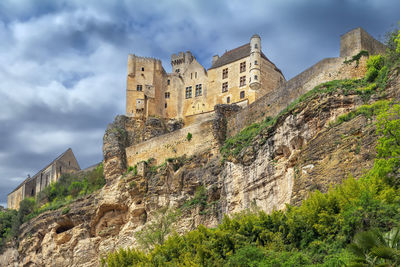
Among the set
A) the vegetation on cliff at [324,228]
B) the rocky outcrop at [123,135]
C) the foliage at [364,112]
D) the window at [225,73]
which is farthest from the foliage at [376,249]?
the window at [225,73]

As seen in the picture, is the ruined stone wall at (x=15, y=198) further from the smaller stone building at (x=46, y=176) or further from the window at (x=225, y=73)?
the window at (x=225, y=73)

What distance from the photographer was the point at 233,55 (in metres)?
59.3

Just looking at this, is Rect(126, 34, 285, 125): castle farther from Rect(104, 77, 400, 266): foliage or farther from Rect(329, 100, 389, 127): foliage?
Rect(104, 77, 400, 266): foliage

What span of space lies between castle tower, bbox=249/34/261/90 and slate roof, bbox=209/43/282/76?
885mm

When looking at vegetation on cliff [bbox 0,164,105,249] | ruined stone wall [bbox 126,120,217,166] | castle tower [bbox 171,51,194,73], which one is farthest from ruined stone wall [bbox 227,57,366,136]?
castle tower [bbox 171,51,194,73]

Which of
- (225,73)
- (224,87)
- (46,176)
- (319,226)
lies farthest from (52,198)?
(319,226)

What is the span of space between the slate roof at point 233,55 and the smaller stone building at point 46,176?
21.3m

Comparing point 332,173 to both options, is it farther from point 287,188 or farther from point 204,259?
point 204,259

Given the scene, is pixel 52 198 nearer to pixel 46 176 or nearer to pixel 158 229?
pixel 46 176

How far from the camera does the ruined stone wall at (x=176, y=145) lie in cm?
4509

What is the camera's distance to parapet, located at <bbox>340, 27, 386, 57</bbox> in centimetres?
3548

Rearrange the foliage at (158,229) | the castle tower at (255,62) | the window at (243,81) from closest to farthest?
1. the foliage at (158,229)
2. the castle tower at (255,62)
3. the window at (243,81)

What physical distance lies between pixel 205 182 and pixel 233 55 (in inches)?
851

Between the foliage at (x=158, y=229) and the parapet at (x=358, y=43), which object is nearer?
the parapet at (x=358, y=43)
